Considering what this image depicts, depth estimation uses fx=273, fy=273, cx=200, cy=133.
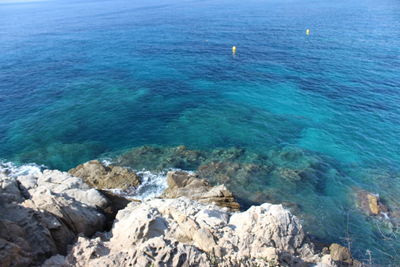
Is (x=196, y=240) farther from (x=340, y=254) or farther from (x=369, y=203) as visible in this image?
(x=369, y=203)

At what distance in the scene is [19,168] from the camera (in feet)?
101

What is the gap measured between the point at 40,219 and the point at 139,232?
5.86m

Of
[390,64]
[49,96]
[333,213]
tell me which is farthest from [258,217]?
[390,64]

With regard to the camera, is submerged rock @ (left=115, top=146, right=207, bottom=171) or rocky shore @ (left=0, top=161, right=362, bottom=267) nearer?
rocky shore @ (left=0, top=161, right=362, bottom=267)

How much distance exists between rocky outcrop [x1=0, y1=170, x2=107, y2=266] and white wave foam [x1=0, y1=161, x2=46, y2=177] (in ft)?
26.3

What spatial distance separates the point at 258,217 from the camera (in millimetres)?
19125

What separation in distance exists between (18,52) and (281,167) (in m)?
70.3

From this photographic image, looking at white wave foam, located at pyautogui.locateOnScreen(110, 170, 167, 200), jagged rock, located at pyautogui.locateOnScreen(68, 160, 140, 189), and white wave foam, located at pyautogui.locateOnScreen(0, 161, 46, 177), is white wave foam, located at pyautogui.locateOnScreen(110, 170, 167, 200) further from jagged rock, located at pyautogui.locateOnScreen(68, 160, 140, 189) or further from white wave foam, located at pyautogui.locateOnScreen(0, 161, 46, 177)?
white wave foam, located at pyautogui.locateOnScreen(0, 161, 46, 177)

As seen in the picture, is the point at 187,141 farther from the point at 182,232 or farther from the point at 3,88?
the point at 3,88

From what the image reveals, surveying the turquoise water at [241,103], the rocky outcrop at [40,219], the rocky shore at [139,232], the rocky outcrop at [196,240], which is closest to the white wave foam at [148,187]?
the rocky shore at [139,232]

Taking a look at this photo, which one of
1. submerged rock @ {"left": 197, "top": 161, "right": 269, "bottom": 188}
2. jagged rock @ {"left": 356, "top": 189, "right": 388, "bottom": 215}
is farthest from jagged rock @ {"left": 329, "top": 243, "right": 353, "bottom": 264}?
submerged rock @ {"left": 197, "top": 161, "right": 269, "bottom": 188}

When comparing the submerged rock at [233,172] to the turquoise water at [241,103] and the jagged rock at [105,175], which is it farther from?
the jagged rock at [105,175]

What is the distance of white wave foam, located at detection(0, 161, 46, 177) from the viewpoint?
30.0 meters

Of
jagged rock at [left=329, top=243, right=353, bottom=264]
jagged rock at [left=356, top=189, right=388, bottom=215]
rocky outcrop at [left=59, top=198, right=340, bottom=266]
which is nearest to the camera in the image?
rocky outcrop at [left=59, top=198, right=340, bottom=266]
